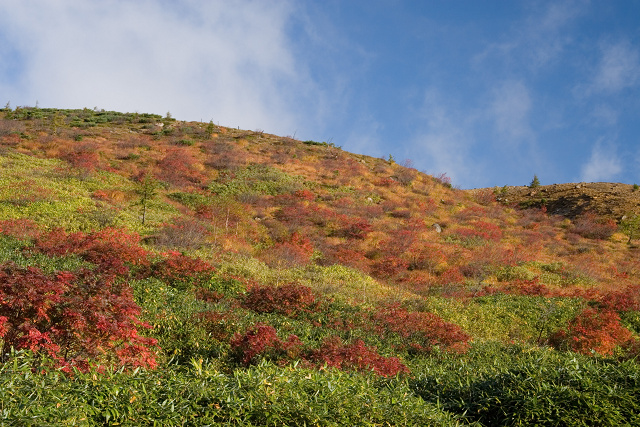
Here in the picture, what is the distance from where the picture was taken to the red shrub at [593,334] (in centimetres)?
1359

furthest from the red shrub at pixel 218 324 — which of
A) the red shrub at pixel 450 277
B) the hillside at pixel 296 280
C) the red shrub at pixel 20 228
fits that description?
the red shrub at pixel 450 277

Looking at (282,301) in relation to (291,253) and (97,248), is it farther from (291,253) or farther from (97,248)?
(291,253)

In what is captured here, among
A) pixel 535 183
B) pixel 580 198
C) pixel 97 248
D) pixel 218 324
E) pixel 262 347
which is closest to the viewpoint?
pixel 262 347

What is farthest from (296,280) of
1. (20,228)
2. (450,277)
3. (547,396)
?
(547,396)

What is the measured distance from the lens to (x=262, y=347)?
8.56m

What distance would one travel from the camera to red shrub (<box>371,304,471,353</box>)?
11809 millimetres

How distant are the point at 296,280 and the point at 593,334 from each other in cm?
1104

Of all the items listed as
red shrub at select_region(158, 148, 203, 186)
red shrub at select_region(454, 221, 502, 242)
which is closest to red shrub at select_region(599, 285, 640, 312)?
red shrub at select_region(454, 221, 502, 242)

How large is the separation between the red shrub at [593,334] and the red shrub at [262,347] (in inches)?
390

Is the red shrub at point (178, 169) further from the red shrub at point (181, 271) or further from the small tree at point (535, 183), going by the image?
the small tree at point (535, 183)

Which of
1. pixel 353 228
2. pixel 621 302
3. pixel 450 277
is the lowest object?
pixel 621 302

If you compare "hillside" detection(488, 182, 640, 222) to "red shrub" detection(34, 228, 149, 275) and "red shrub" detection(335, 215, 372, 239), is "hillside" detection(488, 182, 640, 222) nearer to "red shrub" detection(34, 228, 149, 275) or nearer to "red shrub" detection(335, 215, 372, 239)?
"red shrub" detection(335, 215, 372, 239)

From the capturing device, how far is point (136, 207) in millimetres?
25859

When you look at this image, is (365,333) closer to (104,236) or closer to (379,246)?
(104,236)
